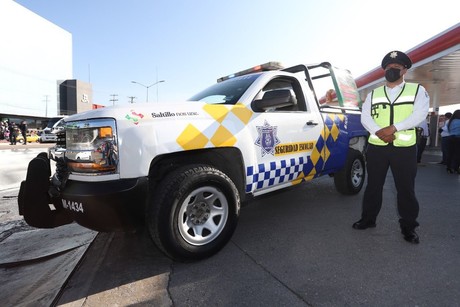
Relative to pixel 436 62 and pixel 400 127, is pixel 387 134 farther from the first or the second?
pixel 436 62

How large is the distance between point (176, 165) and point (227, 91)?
1161 millimetres

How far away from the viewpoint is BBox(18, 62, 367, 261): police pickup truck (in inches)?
87.7

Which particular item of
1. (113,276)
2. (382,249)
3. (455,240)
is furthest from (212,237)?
(455,240)

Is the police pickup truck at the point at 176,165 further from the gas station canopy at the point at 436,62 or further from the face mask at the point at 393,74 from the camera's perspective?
the gas station canopy at the point at 436,62

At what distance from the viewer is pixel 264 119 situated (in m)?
3.08

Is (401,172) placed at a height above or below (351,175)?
above

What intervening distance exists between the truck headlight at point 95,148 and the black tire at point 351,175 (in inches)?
133

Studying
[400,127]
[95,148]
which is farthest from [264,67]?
[95,148]

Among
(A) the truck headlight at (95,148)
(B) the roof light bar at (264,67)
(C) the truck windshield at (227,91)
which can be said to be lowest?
(A) the truck headlight at (95,148)

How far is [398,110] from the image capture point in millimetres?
2982

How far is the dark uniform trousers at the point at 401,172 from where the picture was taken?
2988 millimetres

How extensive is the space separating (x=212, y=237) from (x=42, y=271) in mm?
1576

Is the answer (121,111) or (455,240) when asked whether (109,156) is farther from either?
(455,240)

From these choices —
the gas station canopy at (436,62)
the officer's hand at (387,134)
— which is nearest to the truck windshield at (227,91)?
the officer's hand at (387,134)
